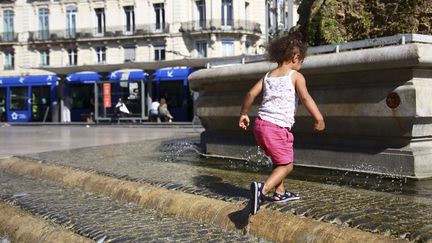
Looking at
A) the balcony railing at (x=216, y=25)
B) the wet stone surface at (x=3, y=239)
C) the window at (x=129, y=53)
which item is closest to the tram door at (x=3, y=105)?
the window at (x=129, y=53)

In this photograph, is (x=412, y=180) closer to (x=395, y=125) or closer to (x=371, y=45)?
(x=395, y=125)

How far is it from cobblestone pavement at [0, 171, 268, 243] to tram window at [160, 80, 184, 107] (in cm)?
2628

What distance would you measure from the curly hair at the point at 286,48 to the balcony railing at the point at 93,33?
48431mm

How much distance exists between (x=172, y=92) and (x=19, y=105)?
510 inches

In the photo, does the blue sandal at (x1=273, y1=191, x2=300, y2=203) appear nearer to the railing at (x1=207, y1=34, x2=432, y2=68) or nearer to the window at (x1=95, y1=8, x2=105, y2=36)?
the railing at (x1=207, y1=34, x2=432, y2=68)

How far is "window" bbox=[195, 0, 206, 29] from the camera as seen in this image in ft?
169

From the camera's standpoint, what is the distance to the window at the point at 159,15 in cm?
5256

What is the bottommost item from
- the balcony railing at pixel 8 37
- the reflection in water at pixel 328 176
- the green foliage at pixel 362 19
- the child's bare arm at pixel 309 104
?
the reflection in water at pixel 328 176

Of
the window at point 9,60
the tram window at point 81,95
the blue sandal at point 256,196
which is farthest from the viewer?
the window at point 9,60

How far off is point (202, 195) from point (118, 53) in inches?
2004

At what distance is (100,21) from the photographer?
5544 cm

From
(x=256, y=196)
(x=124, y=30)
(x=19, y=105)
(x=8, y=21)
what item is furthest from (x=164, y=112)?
(x=8, y=21)

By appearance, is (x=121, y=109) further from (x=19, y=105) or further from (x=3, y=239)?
(x=3, y=239)

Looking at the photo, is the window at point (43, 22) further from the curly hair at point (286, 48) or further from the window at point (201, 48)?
the curly hair at point (286, 48)
